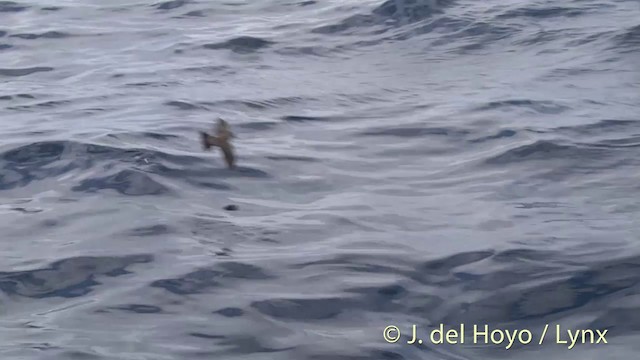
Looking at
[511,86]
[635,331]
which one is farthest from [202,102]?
[635,331]

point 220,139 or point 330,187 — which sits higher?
point 220,139

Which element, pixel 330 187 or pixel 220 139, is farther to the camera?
pixel 330 187

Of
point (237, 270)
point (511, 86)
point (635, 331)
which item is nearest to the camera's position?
point (635, 331)

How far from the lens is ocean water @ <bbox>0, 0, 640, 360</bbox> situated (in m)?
5.47

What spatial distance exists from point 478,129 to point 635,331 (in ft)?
11.2

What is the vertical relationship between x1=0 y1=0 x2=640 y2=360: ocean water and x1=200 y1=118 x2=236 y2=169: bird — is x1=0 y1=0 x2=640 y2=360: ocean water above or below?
below

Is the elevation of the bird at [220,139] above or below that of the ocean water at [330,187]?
above

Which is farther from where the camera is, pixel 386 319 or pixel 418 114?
pixel 418 114

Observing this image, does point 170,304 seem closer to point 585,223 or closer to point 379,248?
point 379,248

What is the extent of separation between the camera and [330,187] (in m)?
7.43

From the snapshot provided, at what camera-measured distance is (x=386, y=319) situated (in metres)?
5.46

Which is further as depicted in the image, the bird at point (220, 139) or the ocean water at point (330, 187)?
the bird at point (220, 139)

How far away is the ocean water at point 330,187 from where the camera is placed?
5.47 m

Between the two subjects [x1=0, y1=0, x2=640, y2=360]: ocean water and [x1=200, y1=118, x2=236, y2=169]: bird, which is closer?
[x1=0, y1=0, x2=640, y2=360]: ocean water
